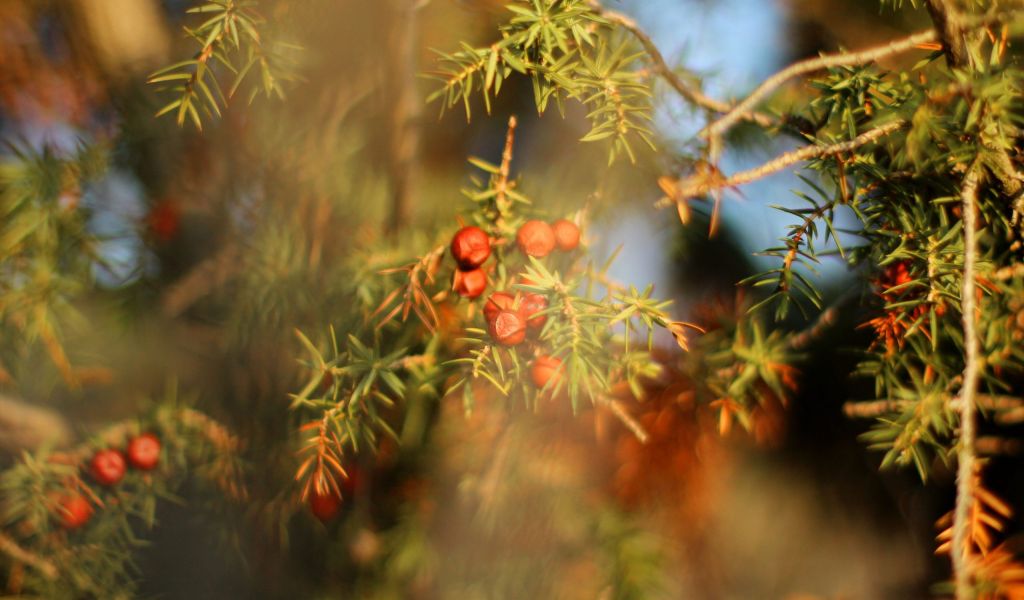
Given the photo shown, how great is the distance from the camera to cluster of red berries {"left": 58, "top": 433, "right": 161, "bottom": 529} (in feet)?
1.68

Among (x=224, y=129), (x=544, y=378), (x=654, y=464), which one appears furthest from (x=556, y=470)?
(x=224, y=129)

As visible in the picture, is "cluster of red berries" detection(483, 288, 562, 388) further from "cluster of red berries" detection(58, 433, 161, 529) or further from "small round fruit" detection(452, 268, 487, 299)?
"cluster of red berries" detection(58, 433, 161, 529)

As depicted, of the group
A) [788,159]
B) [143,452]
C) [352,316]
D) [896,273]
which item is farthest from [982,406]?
[143,452]

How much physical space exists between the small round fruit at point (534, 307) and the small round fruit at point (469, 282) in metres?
0.03

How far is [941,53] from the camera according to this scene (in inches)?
12.3

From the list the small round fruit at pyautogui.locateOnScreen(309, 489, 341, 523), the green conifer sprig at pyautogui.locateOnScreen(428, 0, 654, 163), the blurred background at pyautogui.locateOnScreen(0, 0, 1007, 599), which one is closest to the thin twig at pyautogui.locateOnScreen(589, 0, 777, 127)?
the green conifer sprig at pyautogui.locateOnScreen(428, 0, 654, 163)

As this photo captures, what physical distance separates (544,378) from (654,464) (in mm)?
277

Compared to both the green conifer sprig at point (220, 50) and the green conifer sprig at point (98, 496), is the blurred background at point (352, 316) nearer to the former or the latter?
the green conifer sprig at point (98, 496)

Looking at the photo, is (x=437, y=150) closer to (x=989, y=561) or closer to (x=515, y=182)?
(x=515, y=182)

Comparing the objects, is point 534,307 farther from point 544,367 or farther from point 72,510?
point 72,510

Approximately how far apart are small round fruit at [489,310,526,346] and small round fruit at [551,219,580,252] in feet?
0.23

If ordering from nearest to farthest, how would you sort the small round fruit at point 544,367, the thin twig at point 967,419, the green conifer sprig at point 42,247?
the thin twig at point 967,419
the small round fruit at point 544,367
the green conifer sprig at point 42,247

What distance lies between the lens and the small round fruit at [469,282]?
35cm

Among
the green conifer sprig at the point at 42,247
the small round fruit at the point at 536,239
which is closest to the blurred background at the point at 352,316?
the green conifer sprig at the point at 42,247
